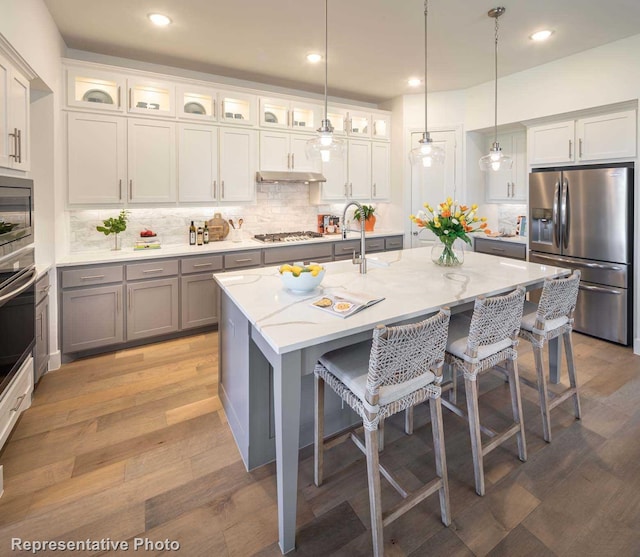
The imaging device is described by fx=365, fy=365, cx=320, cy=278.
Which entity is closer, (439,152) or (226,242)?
(439,152)

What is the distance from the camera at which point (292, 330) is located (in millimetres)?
1531

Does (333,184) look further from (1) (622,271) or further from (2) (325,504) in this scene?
(2) (325,504)

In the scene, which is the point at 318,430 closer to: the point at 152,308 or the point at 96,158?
the point at 152,308

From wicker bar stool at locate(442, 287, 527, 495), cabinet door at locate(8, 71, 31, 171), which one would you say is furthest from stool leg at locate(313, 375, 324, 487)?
cabinet door at locate(8, 71, 31, 171)

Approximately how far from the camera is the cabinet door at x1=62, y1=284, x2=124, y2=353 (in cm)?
325

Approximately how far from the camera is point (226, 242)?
441cm

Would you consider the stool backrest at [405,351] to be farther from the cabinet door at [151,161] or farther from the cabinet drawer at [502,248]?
the cabinet drawer at [502,248]

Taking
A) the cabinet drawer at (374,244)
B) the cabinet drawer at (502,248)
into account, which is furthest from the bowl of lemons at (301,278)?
the cabinet drawer at (502,248)

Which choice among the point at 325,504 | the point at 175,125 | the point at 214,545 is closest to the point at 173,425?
the point at 214,545

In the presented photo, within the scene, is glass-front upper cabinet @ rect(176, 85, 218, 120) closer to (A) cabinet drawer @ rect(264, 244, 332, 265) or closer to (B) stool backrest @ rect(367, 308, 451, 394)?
(A) cabinet drawer @ rect(264, 244, 332, 265)

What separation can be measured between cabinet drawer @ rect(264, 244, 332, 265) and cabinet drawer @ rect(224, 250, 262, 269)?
0.37 feet

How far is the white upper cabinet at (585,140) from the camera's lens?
351 centimetres

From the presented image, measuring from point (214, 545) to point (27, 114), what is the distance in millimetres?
2961

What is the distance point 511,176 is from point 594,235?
5.44 feet
